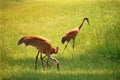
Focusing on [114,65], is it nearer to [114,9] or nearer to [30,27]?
[114,9]

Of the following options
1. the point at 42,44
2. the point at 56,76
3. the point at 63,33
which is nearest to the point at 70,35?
the point at 63,33

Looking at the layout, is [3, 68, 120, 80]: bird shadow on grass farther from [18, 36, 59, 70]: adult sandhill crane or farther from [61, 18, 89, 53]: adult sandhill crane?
[61, 18, 89, 53]: adult sandhill crane

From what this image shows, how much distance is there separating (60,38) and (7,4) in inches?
19.2

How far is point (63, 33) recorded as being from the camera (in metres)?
3.70

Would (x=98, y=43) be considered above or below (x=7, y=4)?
below

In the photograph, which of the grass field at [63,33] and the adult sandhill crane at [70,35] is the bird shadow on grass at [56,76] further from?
the adult sandhill crane at [70,35]

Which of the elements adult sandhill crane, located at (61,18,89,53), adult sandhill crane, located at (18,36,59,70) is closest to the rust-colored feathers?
adult sandhill crane, located at (18,36,59,70)

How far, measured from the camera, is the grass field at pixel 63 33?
366 cm

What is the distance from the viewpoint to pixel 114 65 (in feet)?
12.1

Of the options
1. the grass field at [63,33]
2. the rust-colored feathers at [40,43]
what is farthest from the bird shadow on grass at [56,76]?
the rust-colored feathers at [40,43]

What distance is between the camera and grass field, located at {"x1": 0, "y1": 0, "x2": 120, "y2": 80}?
3664 millimetres


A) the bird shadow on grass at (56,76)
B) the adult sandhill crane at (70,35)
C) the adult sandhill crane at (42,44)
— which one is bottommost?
the bird shadow on grass at (56,76)

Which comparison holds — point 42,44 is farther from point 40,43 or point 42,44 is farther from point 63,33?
point 63,33

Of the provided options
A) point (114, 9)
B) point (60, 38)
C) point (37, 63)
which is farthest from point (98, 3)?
point (37, 63)
